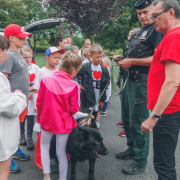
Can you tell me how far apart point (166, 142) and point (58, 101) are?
4.17 ft

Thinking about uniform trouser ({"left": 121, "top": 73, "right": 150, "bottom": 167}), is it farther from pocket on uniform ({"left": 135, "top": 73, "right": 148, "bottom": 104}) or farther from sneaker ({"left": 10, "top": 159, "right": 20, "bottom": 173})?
Answer: sneaker ({"left": 10, "top": 159, "right": 20, "bottom": 173})

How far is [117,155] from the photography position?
11.3ft

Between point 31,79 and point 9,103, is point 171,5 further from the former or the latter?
point 31,79

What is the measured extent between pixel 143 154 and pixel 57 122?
1410mm

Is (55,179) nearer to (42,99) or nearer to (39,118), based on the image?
(39,118)

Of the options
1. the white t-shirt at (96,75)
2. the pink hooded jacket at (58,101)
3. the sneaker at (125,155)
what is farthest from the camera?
the white t-shirt at (96,75)

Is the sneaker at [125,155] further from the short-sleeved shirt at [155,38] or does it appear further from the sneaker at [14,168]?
the short-sleeved shirt at [155,38]

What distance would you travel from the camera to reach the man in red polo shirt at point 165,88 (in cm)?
168

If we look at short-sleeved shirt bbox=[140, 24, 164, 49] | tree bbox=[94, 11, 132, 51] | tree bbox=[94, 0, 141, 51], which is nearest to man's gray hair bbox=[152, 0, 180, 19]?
short-sleeved shirt bbox=[140, 24, 164, 49]

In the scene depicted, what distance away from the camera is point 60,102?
2.40 metres

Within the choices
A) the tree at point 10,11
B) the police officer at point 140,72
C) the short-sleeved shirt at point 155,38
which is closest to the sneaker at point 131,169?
the police officer at point 140,72

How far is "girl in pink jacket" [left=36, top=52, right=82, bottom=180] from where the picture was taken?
2.39 m

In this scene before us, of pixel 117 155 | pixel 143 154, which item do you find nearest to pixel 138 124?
pixel 143 154

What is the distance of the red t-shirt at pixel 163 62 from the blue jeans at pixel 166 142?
97 mm
